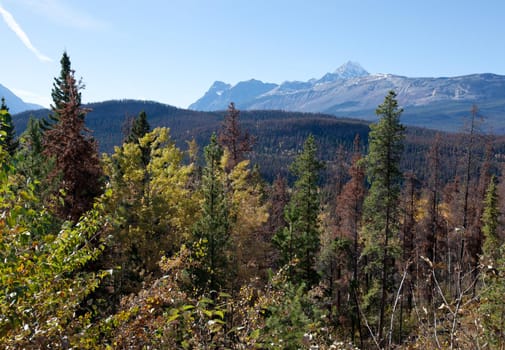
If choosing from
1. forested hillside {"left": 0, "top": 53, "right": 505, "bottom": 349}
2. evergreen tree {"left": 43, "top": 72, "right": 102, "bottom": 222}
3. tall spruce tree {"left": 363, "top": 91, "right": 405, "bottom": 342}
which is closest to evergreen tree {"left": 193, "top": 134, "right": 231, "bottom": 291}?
forested hillside {"left": 0, "top": 53, "right": 505, "bottom": 349}

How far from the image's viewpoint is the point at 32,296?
14.0 feet

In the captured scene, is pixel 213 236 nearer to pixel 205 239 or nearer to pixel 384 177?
pixel 205 239

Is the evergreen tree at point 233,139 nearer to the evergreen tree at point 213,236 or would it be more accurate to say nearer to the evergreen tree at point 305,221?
the evergreen tree at point 305,221

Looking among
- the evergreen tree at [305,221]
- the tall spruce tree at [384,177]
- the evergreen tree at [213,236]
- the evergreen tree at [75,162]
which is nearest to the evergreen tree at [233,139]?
the evergreen tree at [305,221]

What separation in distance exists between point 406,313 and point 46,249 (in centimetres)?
3488

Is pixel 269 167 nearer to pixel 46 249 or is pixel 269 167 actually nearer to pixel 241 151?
pixel 241 151

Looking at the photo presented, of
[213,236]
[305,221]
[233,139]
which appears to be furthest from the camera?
[233,139]

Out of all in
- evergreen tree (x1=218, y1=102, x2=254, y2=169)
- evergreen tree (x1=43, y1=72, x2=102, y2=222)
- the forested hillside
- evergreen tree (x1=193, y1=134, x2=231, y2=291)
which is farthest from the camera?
evergreen tree (x1=218, y1=102, x2=254, y2=169)

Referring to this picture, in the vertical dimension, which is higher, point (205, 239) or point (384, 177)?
point (205, 239)

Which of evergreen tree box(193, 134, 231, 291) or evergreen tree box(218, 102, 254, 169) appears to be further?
evergreen tree box(218, 102, 254, 169)

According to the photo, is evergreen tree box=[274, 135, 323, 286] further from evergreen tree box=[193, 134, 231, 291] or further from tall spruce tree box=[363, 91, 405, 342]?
evergreen tree box=[193, 134, 231, 291]

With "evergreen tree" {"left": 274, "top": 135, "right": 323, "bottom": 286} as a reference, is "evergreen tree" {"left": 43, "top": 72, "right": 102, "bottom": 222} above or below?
above

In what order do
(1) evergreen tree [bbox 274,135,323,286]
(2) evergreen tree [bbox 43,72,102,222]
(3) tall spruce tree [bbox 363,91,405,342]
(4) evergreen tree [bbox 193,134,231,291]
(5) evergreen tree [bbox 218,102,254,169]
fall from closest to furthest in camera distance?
(2) evergreen tree [bbox 43,72,102,222] → (4) evergreen tree [bbox 193,134,231,291] → (3) tall spruce tree [bbox 363,91,405,342] → (1) evergreen tree [bbox 274,135,323,286] → (5) evergreen tree [bbox 218,102,254,169]

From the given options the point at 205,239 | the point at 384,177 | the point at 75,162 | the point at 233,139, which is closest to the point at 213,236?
the point at 75,162
